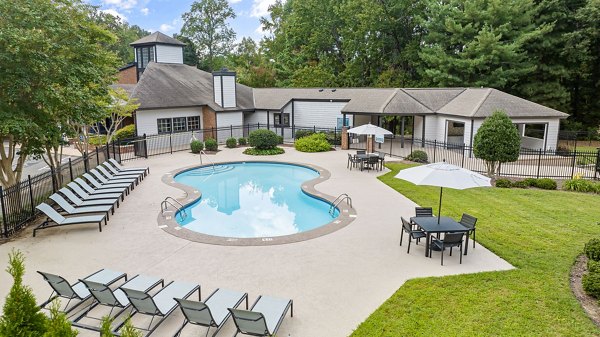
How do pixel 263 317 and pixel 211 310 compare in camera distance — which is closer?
pixel 263 317

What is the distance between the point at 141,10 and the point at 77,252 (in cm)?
6516

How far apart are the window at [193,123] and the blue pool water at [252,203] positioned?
28.3 feet

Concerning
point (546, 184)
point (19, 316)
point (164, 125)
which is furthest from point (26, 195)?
point (546, 184)

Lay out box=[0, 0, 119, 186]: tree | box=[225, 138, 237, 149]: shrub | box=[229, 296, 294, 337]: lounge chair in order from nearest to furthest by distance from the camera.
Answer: box=[229, 296, 294, 337]: lounge chair → box=[0, 0, 119, 186]: tree → box=[225, 138, 237, 149]: shrub

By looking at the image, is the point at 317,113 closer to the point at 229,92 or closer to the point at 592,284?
the point at 229,92

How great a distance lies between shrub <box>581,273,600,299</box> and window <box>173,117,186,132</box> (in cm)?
2605

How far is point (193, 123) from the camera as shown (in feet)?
99.3

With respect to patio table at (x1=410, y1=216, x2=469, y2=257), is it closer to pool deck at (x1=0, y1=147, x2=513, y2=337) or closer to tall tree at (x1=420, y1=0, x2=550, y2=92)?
pool deck at (x1=0, y1=147, x2=513, y2=337)

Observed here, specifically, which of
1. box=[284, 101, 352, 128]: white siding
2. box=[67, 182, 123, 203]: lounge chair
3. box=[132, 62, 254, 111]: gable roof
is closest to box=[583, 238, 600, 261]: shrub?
box=[67, 182, 123, 203]: lounge chair

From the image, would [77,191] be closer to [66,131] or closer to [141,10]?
[66,131]

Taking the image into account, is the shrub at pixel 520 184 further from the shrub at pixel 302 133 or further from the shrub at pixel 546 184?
the shrub at pixel 302 133

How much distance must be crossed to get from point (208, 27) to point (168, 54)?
29157 millimetres

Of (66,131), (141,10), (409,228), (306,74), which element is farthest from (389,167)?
(141,10)

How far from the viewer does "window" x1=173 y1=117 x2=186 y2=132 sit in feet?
94.8
